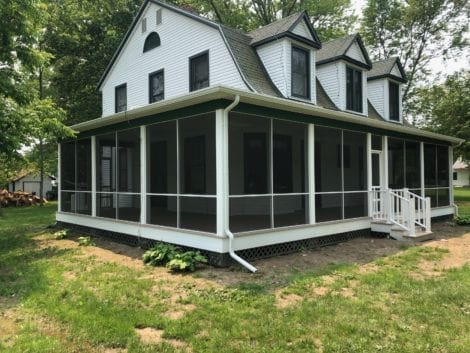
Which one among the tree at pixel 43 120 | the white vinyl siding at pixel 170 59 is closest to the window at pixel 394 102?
the white vinyl siding at pixel 170 59

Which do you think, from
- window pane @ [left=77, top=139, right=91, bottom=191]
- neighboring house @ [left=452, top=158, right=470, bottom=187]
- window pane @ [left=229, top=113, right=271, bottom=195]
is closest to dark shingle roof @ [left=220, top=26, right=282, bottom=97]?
window pane @ [left=229, top=113, right=271, bottom=195]

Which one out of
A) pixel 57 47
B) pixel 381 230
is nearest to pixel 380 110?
pixel 381 230

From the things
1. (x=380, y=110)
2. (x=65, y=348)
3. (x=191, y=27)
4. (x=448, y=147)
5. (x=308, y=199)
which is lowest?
(x=65, y=348)

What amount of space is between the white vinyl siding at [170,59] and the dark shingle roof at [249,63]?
212 millimetres

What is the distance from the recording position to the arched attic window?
44.6 ft

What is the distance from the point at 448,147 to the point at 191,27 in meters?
11.5

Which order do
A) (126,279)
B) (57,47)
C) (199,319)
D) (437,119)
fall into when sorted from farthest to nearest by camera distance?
(437,119) < (57,47) < (126,279) < (199,319)

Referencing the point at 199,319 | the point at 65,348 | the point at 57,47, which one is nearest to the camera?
the point at 65,348

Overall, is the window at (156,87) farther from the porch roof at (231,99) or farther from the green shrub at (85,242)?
the green shrub at (85,242)

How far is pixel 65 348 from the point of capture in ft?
13.0

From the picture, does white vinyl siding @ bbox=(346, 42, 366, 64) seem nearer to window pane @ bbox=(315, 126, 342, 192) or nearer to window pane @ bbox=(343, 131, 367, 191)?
window pane @ bbox=(315, 126, 342, 192)

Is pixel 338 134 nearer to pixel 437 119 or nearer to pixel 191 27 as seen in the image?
pixel 191 27

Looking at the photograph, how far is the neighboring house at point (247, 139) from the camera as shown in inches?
324

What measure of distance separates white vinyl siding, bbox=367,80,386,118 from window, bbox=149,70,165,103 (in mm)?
7858
